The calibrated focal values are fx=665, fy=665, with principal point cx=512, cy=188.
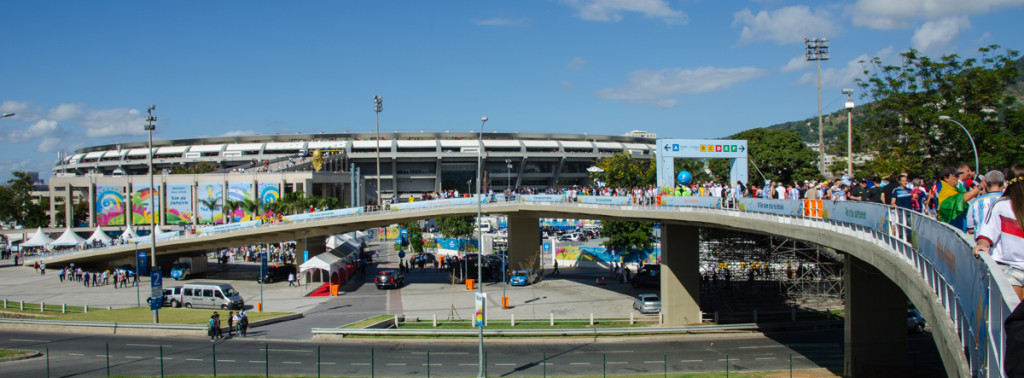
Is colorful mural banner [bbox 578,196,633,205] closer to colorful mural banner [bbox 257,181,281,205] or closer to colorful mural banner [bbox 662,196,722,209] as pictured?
colorful mural banner [bbox 662,196,722,209]

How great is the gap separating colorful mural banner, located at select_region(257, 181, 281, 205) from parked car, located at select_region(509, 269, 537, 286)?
39322 mm

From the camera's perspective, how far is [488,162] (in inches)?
4936

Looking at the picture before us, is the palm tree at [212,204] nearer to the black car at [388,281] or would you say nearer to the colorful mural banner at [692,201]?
the black car at [388,281]

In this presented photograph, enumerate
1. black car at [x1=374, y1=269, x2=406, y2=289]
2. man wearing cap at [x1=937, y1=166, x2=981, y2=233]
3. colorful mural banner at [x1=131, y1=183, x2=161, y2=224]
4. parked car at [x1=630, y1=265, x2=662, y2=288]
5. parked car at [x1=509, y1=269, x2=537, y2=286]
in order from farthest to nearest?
colorful mural banner at [x1=131, y1=183, x2=161, y2=224] < parked car at [x1=509, y1=269, x2=537, y2=286] < parked car at [x1=630, y1=265, x2=662, y2=288] < black car at [x1=374, y1=269, x2=406, y2=289] < man wearing cap at [x1=937, y1=166, x2=981, y2=233]

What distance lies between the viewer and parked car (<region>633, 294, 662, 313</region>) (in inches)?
1536

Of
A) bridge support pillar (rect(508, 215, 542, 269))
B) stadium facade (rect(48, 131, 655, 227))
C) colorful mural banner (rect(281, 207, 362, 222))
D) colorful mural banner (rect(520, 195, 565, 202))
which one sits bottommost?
bridge support pillar (rect(508, 215, 542, 269))

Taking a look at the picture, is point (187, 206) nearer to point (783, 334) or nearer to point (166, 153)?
point (166, 153)

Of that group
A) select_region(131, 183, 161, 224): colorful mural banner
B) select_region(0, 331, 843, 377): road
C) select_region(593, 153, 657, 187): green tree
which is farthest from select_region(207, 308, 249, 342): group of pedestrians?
select_region(131, 183, 161, 224): colorful mural banner

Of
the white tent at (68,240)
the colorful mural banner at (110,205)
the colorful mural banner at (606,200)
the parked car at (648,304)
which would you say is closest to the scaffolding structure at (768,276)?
the parked car at (648,304)

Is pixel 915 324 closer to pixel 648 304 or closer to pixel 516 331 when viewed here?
pixel 648 304

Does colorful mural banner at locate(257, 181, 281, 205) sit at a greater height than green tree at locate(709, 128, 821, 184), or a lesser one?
lesser

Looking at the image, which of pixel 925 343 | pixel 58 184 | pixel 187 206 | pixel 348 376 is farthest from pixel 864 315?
pixel 58 184

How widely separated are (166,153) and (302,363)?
393 feet

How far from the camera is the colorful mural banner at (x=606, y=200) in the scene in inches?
1521
